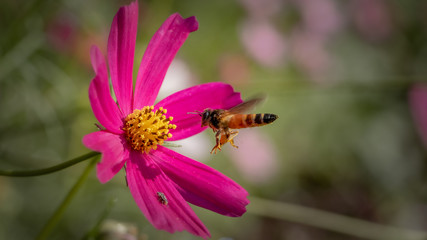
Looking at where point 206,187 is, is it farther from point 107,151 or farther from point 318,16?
point 318,16

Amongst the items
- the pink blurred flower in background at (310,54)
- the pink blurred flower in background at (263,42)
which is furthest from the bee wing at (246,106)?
the pink blurred flower in background at (310,54)

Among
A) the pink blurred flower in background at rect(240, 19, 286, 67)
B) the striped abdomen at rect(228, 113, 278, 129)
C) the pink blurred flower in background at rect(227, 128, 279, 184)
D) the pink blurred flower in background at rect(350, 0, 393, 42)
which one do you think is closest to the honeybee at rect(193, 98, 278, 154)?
the striped abdomen at rect(228, 113, 278, 129)

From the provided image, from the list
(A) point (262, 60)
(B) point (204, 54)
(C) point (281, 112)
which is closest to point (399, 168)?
(C) point (281, 112)

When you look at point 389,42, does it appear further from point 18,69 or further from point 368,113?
point 18,69

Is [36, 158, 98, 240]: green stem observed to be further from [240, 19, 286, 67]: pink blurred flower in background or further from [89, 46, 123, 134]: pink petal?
[240, 19, 286, 67]: pink blurred flower in background

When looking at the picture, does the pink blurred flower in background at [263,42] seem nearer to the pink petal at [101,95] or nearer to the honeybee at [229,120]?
the honeybee at [229,120]
